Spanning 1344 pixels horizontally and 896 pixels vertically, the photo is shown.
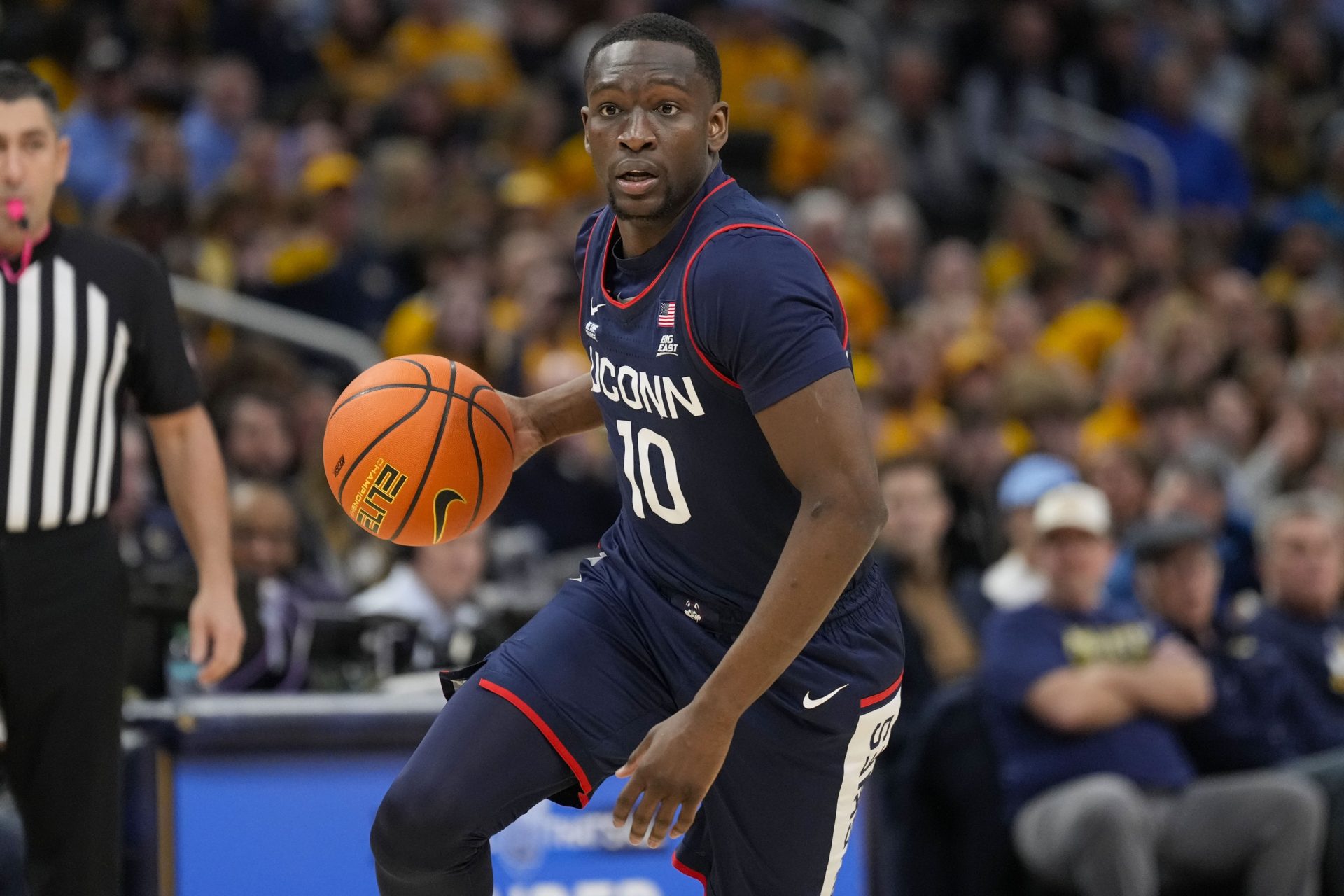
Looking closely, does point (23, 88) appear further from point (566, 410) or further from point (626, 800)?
point (626, 800)

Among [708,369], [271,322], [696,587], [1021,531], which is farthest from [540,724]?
[271,322]

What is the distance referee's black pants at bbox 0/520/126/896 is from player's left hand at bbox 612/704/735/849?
1.64 metres

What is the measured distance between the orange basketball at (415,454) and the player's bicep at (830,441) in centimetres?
91

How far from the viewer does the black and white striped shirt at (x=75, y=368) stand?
13.2ft

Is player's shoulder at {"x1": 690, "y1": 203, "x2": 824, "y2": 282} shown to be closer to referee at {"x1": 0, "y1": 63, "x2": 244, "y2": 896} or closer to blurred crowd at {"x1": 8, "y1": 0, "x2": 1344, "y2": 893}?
referee at {"x1": 0, "y1": 63, "x2": 244, "y2": 896}

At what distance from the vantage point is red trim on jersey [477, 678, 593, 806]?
3.30 metres

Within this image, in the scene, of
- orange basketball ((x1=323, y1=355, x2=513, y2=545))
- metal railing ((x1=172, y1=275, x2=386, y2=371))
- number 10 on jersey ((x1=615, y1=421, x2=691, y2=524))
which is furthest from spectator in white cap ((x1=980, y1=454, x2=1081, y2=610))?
number 10 on jersey ((x1=615, y1=421, x2=691, y2=524))

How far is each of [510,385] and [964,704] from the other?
9.71 ft

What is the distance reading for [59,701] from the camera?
402 centimetres

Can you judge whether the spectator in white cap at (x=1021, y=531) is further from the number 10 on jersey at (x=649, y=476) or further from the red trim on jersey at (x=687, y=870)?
the number 10 on jersey at (x=649, y=476)

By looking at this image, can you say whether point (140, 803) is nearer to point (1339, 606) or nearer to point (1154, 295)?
point (1339, 606)

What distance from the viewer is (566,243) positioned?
373 inches

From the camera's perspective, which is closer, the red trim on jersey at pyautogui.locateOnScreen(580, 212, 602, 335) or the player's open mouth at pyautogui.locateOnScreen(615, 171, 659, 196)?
the player's open mouth at pyautogui.locateOnScreen(615, 171, 659, 196)

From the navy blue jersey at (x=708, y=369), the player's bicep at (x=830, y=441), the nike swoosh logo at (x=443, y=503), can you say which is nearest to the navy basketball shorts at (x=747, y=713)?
the navy blue jersey at (x=708, y=369)
